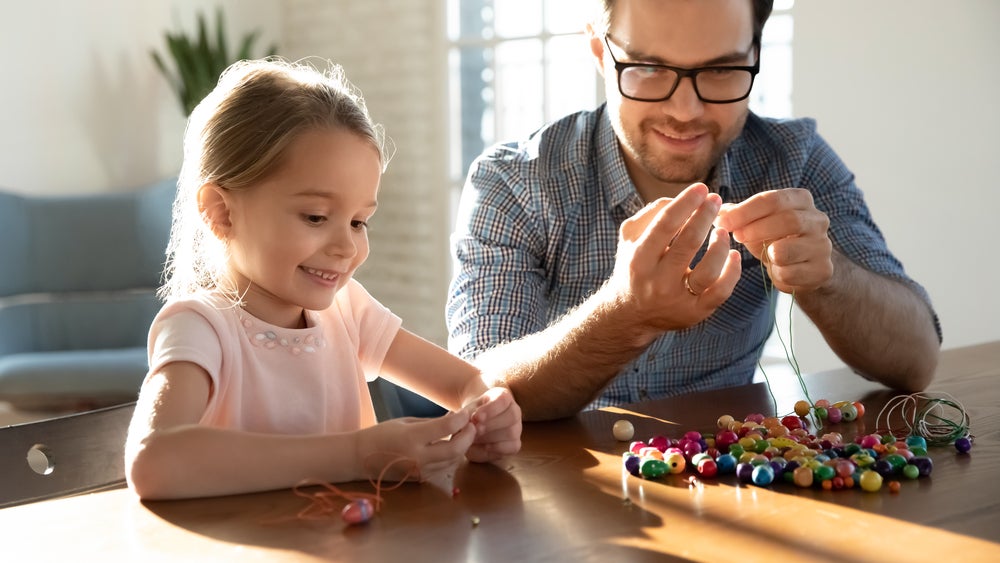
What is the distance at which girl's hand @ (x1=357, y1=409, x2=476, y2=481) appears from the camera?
1.10 meters

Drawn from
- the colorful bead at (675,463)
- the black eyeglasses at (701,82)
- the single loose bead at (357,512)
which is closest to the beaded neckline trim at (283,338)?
the single loose bead at (357,512)

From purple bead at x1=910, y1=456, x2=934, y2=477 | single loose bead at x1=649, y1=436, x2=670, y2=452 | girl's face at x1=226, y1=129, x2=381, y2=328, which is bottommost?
single loose bead at x1=649, y1=436, x2=670, y2=452

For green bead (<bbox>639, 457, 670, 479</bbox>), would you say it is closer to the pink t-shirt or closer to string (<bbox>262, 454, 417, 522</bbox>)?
string (<bbox>262, 454, 417, 522</bbox>)

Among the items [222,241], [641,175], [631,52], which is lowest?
[641,175]

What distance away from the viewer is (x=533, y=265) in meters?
2.03

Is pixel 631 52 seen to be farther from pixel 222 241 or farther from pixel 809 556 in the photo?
pixel 809 556

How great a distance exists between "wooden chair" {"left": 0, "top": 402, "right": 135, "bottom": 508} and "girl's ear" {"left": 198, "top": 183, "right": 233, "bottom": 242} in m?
0.25

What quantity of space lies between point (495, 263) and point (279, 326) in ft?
2.27

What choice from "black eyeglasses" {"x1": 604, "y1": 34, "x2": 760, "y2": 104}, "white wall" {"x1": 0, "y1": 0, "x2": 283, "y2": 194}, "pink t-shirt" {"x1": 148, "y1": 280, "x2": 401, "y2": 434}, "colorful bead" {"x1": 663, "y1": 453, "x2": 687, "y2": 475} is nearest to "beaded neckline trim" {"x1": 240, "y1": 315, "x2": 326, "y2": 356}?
"pink t-shirt" {"x1": 148, "y1": 280, "x2": 401, "y2": 434}

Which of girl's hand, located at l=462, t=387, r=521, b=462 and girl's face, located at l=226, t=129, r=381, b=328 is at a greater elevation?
girl's face, located at l=226, t=129, r=381, b=328

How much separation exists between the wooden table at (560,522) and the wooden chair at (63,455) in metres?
0.17

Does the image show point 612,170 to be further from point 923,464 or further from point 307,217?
point 923,464

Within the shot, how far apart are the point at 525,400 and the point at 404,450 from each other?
0.45 m

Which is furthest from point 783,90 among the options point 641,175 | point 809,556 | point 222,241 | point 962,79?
point 809,556
